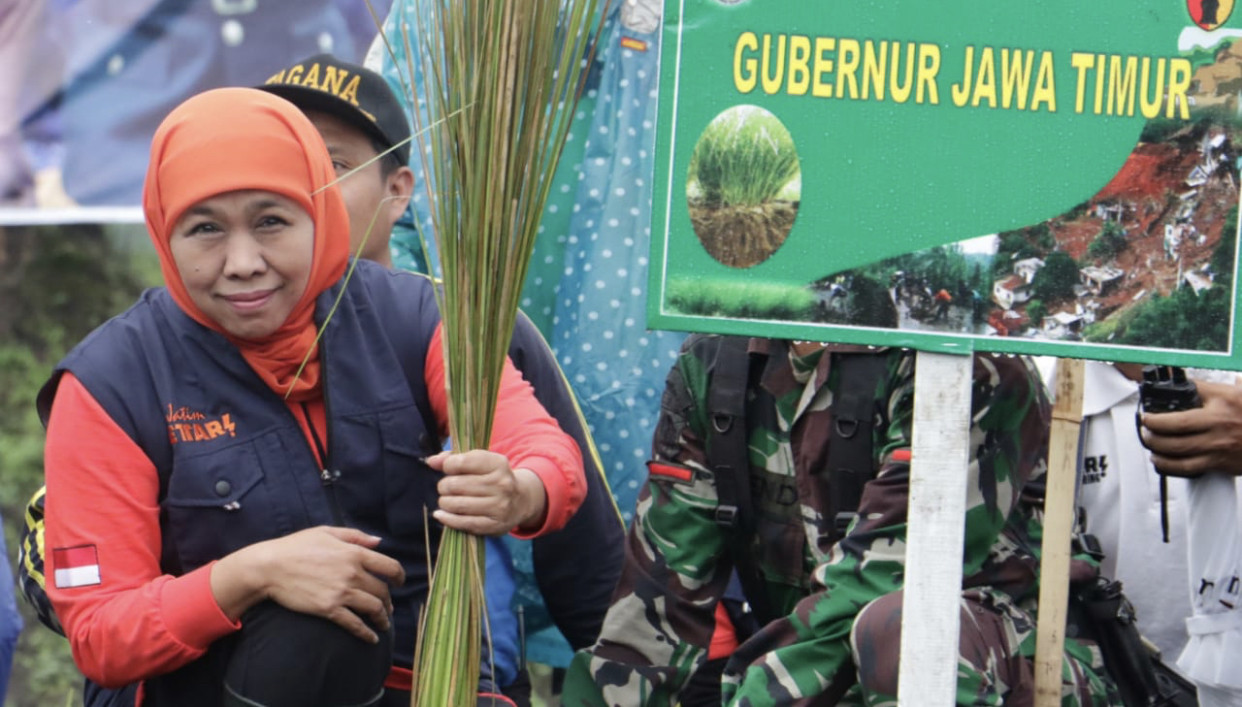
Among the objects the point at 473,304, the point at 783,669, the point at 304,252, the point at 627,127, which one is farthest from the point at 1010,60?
the point at 627,127

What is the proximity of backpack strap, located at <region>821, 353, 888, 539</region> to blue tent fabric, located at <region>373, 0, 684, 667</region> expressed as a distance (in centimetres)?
93

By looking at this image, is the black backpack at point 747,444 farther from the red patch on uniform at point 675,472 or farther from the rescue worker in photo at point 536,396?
the rescue worker in photo at point 536,396

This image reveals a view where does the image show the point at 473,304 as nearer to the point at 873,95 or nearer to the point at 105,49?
the point at 873,95

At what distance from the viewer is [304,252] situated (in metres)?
2.54

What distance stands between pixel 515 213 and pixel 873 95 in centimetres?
55

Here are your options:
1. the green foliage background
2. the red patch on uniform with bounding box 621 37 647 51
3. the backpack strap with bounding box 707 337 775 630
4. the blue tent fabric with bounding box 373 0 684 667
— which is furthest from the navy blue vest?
the green foliage background

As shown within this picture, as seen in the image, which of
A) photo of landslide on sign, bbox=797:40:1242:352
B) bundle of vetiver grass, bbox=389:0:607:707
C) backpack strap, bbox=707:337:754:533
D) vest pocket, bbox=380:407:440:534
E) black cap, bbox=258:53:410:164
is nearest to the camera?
photo of landslide on sign, bbox=797:40:1242:352

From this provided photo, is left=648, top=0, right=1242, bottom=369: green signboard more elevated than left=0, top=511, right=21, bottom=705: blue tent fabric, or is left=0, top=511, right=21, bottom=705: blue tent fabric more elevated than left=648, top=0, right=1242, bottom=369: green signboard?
left=648, top=0, right=1242, bottom=369: green signboard

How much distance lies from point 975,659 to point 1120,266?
0.63 meters

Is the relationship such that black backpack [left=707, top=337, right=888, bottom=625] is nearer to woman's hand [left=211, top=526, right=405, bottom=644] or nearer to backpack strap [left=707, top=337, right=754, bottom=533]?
backpack strap [left=707, top=337, right=754, bottom=533]

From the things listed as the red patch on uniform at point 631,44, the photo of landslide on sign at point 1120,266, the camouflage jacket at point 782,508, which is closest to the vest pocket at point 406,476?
the camouflage jacket at point 782,508

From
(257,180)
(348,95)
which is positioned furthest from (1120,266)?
(348,95)

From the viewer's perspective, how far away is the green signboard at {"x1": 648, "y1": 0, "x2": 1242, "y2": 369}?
6.77 ft

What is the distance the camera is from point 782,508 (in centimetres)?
274
